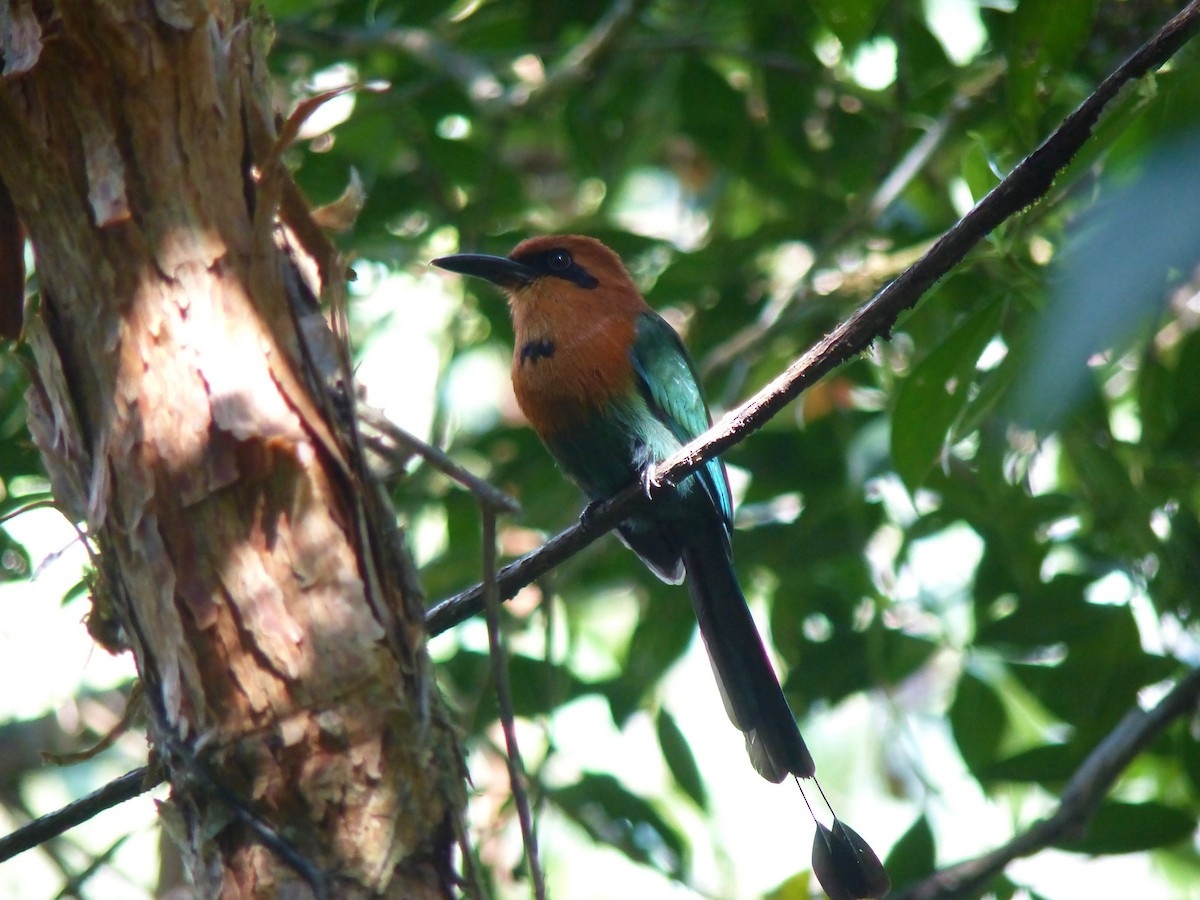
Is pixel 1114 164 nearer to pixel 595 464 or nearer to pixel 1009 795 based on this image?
pixel 595 464

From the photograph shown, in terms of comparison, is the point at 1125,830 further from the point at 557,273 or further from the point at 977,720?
the point at 557,273

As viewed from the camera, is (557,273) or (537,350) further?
(557,273)

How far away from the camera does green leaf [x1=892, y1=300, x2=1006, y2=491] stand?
2.52 metres

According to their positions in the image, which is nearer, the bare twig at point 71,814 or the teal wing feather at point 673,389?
the bare twig at point 71,814

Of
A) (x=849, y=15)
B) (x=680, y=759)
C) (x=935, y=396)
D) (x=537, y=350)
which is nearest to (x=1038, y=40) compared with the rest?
(x=849, y=15)

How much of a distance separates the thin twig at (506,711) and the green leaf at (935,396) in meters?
1.04

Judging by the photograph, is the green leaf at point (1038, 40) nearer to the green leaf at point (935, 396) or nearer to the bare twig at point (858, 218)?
the green leaf at point (935, 396)

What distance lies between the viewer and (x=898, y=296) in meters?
1.89

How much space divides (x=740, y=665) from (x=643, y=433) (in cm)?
72

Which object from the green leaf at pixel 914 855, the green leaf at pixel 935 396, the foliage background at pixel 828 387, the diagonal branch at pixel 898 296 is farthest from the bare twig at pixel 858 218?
the diagonal branch at pixel 898 296

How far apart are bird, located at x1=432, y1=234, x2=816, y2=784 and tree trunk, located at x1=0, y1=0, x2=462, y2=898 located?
1.80 meters

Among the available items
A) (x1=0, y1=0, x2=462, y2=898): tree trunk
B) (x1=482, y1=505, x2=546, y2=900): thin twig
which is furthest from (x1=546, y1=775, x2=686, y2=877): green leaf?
(x1=0, y1=0, x2=462, y2=898): tree trunk

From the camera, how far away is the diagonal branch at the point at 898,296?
1698 millimetres

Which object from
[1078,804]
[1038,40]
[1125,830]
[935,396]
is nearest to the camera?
[935,396]
